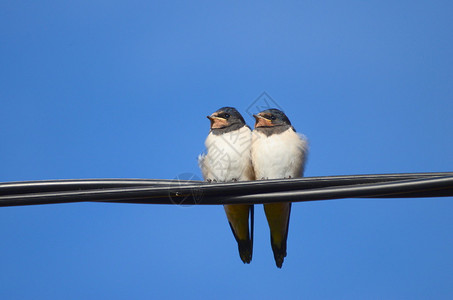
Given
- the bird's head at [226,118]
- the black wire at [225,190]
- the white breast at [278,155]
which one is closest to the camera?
the black wire at [225,190]

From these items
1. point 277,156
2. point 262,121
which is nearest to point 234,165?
point 277,156

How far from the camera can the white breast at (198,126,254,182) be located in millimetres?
4730

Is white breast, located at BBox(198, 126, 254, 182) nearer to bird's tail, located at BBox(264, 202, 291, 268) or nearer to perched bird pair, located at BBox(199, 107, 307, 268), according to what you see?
perched bird pair, located at BBox(199, 107, 307, 268)

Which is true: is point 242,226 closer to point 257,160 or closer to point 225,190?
point 257,160

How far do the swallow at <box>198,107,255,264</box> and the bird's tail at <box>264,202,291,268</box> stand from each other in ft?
0.59

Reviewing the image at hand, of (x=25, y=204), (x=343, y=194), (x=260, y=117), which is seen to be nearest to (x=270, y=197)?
(x=343, y=194)

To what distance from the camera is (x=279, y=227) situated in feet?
16.1

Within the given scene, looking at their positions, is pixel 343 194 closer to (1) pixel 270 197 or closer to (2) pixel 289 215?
(1) pixel 270 197

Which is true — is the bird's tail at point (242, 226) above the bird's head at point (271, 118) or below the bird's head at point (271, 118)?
below

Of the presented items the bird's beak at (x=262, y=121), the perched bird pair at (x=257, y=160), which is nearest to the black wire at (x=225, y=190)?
the perched bird pair at (x=257, y=160)

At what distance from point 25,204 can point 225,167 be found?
2.35 m

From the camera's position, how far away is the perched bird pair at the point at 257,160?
15.4 ft

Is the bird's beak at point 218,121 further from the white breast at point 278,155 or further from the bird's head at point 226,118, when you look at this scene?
the white breast at point 278,155

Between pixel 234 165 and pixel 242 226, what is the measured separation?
1.86 ft
